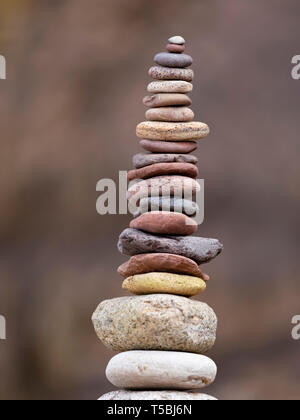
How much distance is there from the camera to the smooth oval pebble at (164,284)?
7.54 meters

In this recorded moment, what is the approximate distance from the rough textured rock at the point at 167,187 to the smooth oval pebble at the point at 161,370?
3.55ft

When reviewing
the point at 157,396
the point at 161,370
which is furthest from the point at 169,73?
the point at 157,396

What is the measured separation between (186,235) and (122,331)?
825 mm

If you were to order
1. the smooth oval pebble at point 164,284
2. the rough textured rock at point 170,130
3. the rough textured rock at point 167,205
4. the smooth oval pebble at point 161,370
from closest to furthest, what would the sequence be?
the smooth oval pebble at point 161,370 → the smooth oval pebble at point 164,284 → the rough textured rock at point 167,205 → the rough textured rock at point 170,130

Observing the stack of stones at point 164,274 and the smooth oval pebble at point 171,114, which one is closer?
the stack of stones at point 164,274

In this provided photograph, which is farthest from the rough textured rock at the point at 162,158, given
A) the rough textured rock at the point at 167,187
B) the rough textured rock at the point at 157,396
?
the rough textured rock at the point at 157,396

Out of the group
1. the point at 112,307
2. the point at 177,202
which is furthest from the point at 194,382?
the point at 177,202

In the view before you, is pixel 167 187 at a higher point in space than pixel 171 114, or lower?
lower

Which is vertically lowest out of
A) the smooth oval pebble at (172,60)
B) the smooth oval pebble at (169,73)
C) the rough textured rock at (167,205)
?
the rough textured rock at (167,205)

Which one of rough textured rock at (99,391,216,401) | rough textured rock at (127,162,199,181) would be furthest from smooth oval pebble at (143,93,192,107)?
rough textured rock at (99,391,216,401)

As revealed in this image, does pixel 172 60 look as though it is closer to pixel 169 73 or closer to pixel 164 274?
pixel 169 73

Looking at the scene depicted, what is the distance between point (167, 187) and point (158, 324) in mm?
952

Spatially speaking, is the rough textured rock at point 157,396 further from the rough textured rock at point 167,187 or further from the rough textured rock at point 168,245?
the rough textured rock at point 167,187

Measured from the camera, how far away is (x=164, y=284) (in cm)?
754
